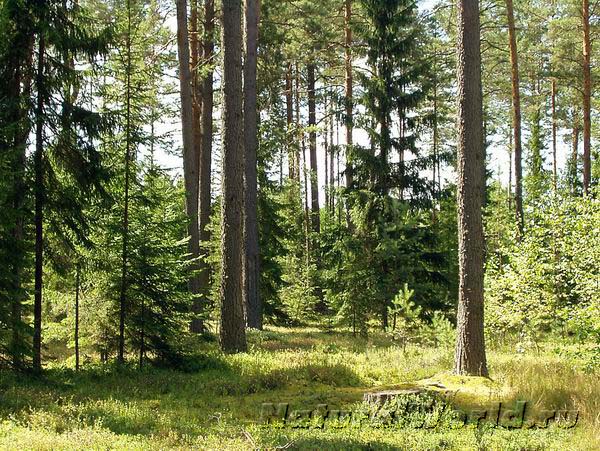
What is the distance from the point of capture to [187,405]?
9078 mm

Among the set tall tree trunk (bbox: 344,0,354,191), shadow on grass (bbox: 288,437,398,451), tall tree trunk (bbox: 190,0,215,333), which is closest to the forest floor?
shadow on grass (bbox: 288,437,398,451)

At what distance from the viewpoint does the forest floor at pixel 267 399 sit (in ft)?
21.3

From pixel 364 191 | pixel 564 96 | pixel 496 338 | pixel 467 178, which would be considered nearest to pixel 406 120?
pixel 364 191

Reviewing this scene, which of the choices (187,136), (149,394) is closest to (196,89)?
(187,136)

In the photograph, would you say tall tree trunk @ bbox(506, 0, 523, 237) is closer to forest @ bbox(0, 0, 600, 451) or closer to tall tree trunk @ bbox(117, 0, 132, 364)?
forest @ bbox(0, 0, 600, 451)

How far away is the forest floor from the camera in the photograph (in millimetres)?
6484

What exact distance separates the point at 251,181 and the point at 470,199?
9.10 meters

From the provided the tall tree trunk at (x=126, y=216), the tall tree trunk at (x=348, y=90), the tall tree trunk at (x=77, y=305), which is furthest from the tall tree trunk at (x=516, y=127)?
the tall tree trunk at (x=77, y=305)

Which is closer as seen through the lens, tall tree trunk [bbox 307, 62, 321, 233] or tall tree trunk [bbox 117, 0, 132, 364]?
tall tree trunk [bbox 117, 0, 132, 364]

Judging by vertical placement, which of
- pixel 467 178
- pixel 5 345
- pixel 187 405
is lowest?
pixel 187 405

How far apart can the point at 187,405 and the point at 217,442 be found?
2.80m

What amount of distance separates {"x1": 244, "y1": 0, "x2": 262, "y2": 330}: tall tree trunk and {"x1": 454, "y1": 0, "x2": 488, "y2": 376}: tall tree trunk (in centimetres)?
852

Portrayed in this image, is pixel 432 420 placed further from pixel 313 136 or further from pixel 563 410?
pixel 313 136

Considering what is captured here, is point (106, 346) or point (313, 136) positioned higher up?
point (313, 136)
